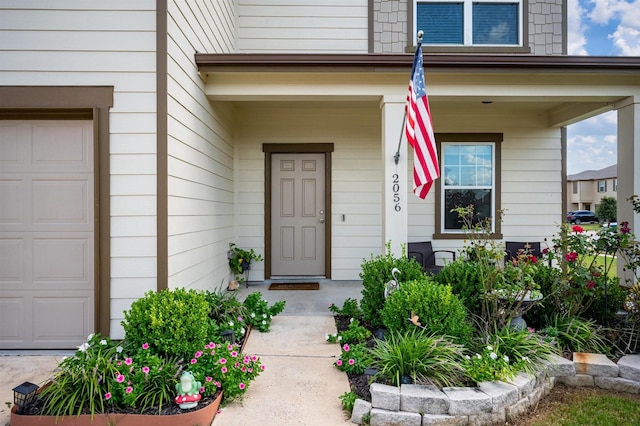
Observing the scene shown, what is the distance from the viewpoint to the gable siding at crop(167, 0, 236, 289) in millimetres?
3434

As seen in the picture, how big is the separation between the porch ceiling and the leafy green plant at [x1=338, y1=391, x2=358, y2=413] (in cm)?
330

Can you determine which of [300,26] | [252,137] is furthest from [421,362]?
[300,26]

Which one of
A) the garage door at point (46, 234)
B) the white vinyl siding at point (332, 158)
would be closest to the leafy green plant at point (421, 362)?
the garage door at point (46, 234)

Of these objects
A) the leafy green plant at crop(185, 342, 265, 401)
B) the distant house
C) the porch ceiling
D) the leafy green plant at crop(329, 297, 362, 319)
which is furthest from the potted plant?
the distant house

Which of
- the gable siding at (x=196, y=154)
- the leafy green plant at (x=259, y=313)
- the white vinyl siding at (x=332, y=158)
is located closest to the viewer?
the gable siding at (x=196, y=154)

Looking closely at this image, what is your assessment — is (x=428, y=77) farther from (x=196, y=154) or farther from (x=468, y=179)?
(x=196, y=154)

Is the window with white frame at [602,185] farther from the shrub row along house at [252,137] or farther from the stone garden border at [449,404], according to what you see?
the stone garden border at [449,404]

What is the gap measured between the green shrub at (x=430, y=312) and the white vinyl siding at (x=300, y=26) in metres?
4.46

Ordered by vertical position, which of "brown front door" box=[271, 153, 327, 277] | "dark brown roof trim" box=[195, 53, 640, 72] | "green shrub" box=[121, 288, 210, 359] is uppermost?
"dark brown roof trim" box=[195, 53, 640, 72]

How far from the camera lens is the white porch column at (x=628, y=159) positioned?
452 cm

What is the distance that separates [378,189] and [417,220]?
84cm

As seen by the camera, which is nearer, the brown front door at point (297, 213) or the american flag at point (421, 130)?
the american flag at point (421, 130)

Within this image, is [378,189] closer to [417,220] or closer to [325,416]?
[417,220]

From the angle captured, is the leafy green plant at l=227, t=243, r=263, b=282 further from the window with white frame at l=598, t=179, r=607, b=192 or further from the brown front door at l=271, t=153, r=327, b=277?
the window with white frame at l=598, t=179, r=607, b=192
